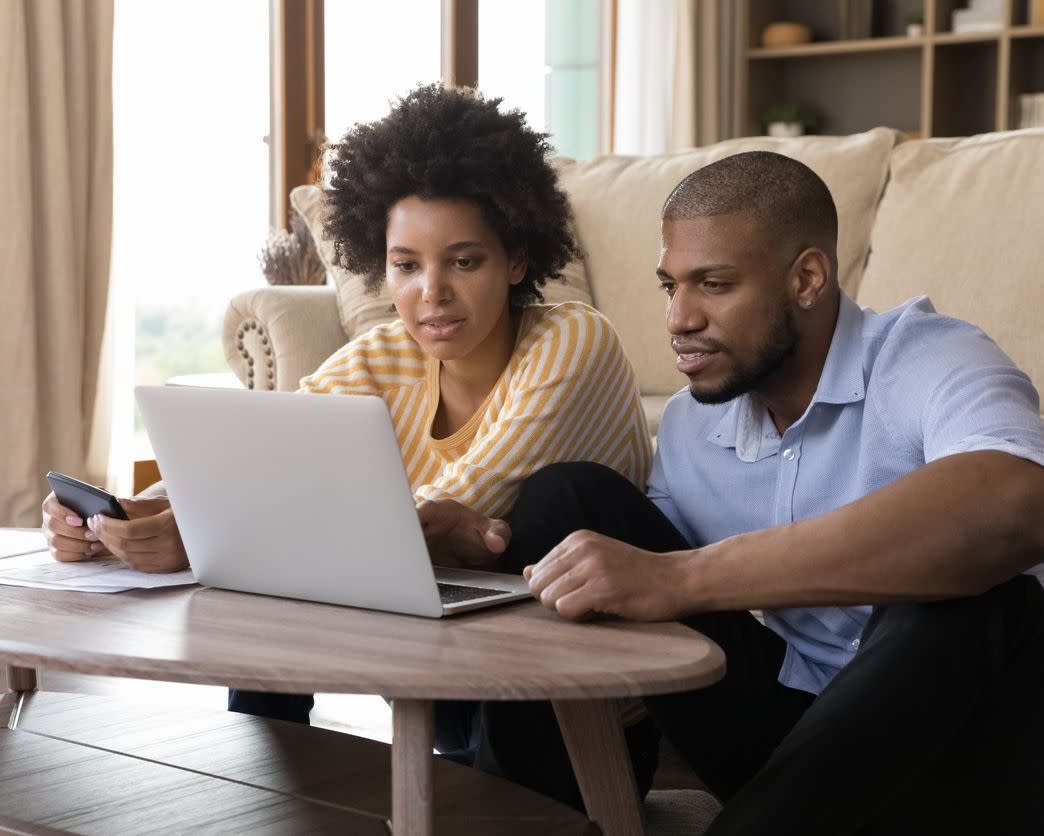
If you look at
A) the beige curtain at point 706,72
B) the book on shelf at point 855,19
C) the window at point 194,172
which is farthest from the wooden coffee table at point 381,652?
the book on shelf at point 855,19

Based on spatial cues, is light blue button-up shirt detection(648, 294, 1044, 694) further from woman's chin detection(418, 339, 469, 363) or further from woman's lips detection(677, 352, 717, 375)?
woman's chin detection(418, 339, 469, 363)

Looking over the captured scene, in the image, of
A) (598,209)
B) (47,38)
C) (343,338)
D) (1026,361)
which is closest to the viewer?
(1026,361)

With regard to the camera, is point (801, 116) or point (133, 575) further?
point (801, 116)

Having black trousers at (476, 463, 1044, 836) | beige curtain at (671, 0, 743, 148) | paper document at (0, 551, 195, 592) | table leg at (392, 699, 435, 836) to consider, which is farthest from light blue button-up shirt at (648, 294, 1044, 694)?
beige curtain at (671, 0, 743, 148)

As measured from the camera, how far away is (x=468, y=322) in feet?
5.42

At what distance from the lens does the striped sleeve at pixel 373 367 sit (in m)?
1.74

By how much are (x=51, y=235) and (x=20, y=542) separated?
2.05m

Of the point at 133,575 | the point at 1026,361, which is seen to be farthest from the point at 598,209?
the point at 133,575

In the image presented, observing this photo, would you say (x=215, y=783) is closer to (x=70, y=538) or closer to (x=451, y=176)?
(x=70, y=538)

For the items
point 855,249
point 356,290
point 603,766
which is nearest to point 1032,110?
point 855,249

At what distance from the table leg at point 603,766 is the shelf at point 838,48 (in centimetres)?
432

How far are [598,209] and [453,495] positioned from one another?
1.70 meters

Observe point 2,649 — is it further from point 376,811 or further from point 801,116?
point 801,116

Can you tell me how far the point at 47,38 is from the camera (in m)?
3.34
